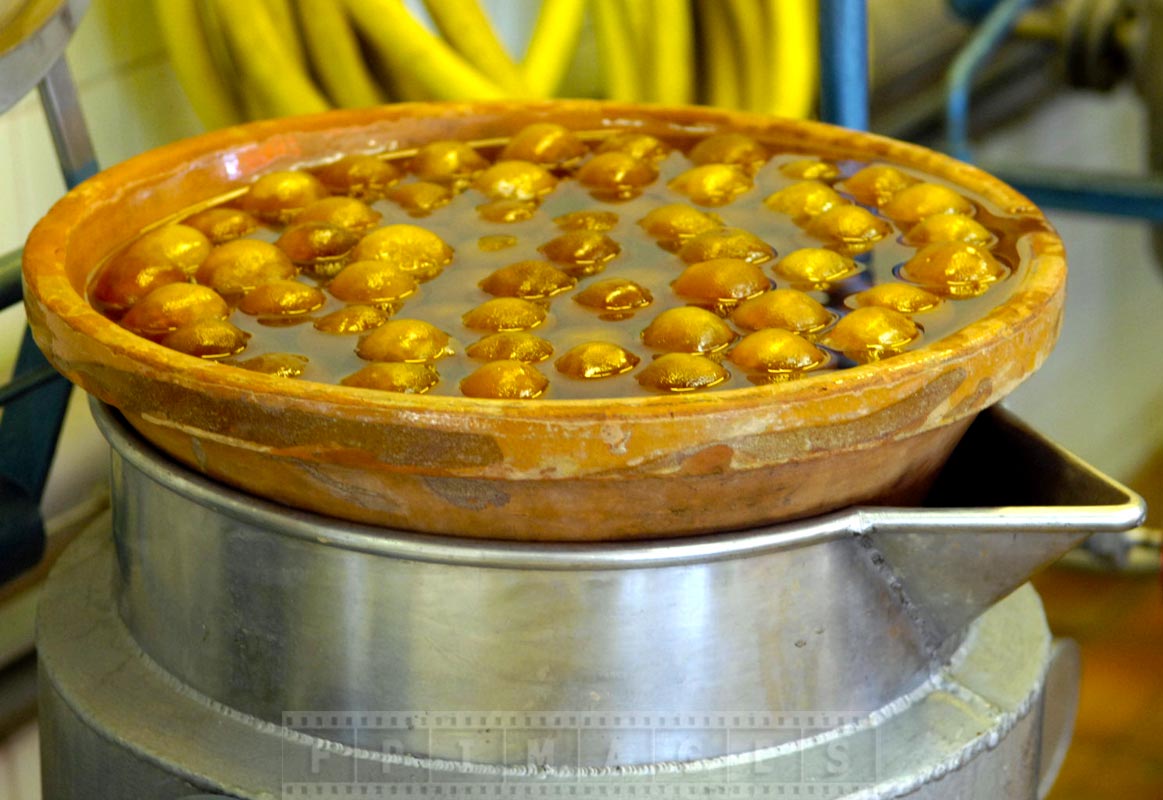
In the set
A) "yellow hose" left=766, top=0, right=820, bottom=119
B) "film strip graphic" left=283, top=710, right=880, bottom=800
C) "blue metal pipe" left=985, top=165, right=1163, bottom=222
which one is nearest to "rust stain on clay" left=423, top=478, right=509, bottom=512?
"film strip graphic" left=283, top=710, right=880, bottom=800

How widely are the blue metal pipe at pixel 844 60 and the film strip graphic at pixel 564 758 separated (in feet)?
2.08

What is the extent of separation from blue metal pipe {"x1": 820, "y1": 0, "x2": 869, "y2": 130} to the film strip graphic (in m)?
0.63

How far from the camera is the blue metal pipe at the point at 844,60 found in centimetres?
117

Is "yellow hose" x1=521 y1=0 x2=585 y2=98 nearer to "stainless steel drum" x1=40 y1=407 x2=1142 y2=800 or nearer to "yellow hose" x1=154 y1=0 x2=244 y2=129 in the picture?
"yellow hose" x1=154 y1=0 x2=244 y2=129

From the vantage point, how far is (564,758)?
0.70 metres

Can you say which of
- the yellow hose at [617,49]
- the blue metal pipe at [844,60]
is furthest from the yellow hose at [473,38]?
the blue metal pipe at [844,60]

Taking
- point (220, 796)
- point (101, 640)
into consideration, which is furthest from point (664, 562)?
point (101, 640)

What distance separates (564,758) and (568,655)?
0.18 feet

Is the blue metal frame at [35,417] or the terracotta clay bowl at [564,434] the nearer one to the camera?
the terracotta clay bowl at [564,434]

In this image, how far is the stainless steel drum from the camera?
672 mm

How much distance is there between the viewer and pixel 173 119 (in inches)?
52.4

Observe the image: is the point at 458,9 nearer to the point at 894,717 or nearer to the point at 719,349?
the point at 719,349

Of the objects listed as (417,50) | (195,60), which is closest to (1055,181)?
(417,50)

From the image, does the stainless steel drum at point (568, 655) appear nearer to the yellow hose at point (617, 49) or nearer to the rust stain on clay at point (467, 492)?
the rust stain on clay at point (467, 492)
